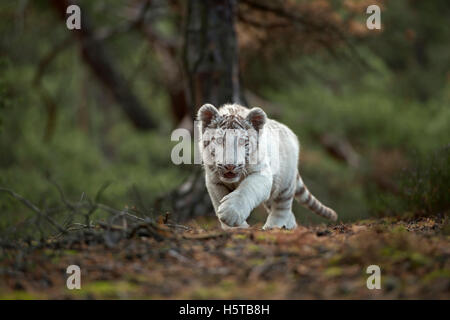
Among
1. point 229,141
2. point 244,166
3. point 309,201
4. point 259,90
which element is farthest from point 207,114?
point 259,90

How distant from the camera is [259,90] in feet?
71.5

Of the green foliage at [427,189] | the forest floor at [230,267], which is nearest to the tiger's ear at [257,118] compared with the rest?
the forest floor at [230,267]

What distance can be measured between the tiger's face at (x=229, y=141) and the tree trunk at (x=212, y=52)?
428 cm

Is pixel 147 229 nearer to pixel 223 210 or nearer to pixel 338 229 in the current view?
pixel 223 210

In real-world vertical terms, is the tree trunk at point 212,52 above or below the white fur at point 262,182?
above

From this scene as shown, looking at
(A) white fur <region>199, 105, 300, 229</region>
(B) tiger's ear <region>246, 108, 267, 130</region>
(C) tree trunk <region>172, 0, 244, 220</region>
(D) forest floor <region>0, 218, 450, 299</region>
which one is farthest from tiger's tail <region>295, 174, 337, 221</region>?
(D) forest floor <region>0, 218, 450, 299</region>

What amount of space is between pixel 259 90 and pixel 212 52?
10.8m

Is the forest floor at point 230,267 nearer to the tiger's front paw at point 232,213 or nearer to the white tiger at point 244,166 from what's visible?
the tiger's front paw at point 232,213

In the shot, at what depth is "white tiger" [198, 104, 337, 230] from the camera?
19.9 feet

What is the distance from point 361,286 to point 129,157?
19.1 metres

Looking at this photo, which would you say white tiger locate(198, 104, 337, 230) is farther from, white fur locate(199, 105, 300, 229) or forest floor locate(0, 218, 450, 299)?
forest floor locate(0, 218, 450, 299)

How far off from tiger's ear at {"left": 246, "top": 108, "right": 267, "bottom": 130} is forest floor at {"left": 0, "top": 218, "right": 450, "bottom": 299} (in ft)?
6.49

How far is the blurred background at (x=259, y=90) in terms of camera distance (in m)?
14.0
